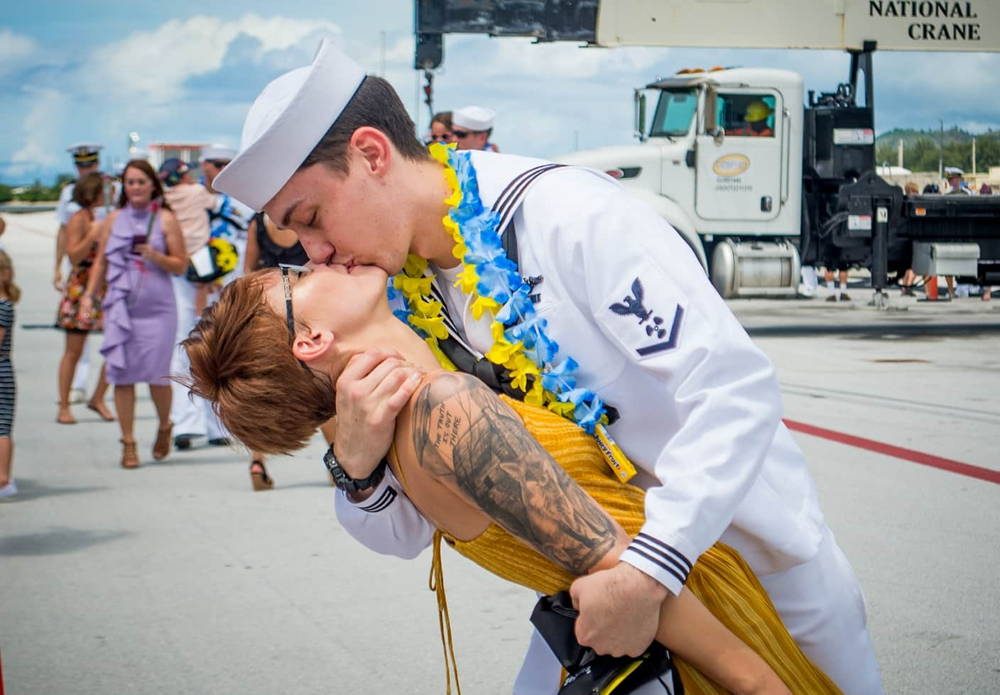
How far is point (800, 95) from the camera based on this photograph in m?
15.5

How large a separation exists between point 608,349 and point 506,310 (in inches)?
7.2

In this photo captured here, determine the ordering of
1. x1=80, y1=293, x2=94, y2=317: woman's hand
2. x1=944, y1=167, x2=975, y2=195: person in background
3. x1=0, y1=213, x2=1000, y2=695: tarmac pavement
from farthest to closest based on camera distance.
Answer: x1=944, y1=167, x2=975, y2=195: person in background → x1=80, y1=293, x2=94, y2=317: woman's hand → x1=0, y1=213, x2=1000, y2=695: tarmac pavement

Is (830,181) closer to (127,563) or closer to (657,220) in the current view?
(127,563)

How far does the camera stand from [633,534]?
6.55 ft

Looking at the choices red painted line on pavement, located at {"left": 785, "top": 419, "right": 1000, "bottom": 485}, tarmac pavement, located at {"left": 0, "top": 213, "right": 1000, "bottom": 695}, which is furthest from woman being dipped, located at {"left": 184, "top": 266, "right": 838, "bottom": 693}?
red painted line on pavement, located at {"left": 785, "top": 419, "right": 1000, "bottom": 485}

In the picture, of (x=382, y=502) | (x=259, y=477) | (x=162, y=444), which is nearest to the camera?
(x=382, y=502)

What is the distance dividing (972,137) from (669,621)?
54.2 feet

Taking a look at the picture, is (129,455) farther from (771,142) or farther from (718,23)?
(718,23)

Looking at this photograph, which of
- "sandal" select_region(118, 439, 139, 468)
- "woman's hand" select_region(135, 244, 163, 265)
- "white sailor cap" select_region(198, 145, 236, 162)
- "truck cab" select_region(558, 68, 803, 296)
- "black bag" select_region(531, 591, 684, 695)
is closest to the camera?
"black bag" select_region(531, 591, 684, 695)

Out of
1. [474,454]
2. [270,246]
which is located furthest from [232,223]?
[474,454]

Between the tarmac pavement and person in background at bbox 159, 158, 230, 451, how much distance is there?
18 centimetres

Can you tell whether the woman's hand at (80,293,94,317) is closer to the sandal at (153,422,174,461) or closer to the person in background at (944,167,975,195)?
the sandal at (153,422,174,461)

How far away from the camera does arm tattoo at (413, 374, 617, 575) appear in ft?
6.09

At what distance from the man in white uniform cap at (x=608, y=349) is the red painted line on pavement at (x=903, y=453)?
4.76 metres
